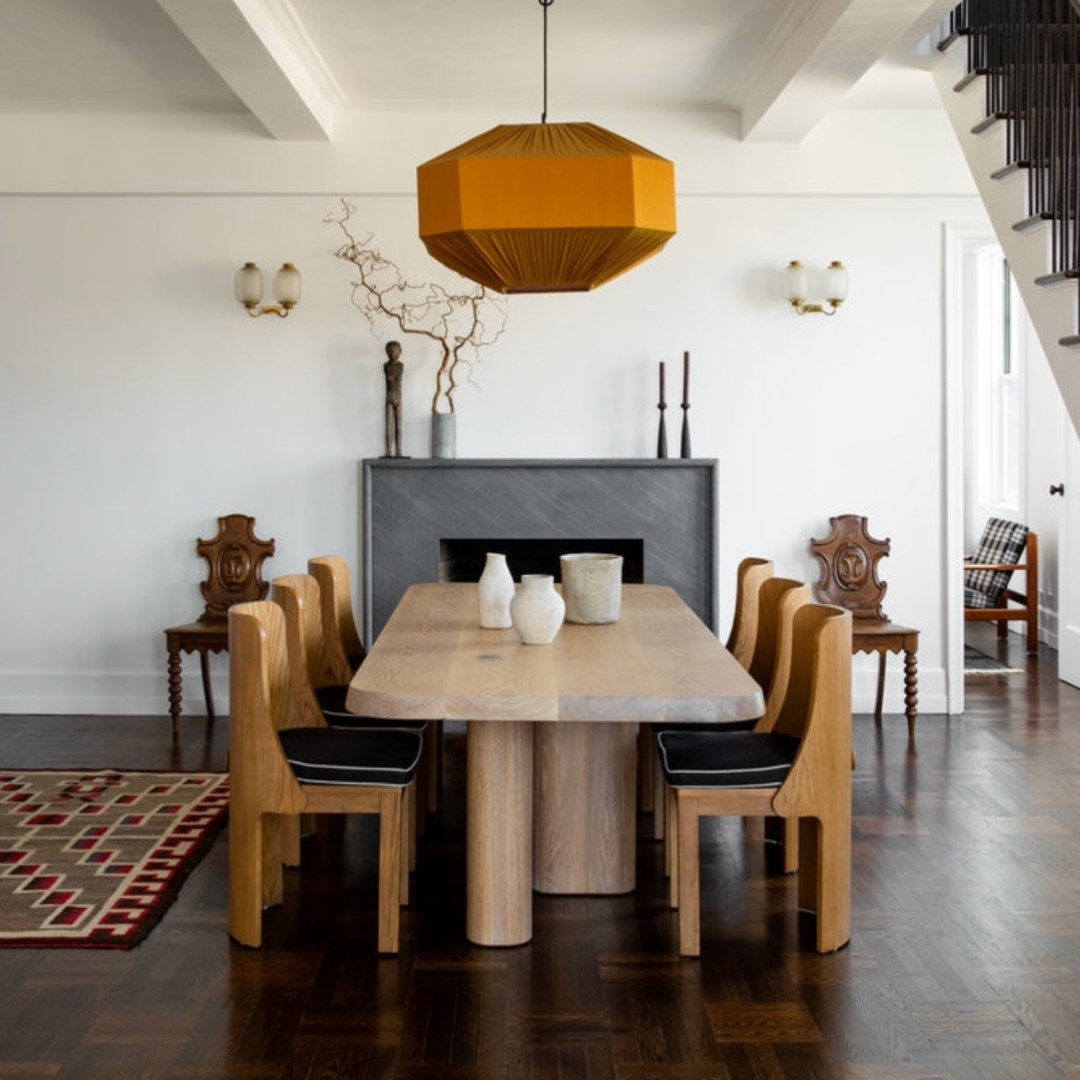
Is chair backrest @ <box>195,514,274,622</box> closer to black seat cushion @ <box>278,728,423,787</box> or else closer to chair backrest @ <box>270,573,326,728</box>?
chair backrest @ <box>270,573,326,728</box>

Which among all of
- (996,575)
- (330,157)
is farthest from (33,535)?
(996,575)

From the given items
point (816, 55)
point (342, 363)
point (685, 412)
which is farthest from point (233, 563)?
point (816, 55)

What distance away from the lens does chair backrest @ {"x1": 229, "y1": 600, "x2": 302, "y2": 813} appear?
3445 millimetres

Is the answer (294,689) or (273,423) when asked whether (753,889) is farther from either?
(273,423)

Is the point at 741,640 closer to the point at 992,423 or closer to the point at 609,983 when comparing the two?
the point at 609,983

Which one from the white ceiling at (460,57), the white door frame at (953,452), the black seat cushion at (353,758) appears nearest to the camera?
the black seat cushion at (353,758)

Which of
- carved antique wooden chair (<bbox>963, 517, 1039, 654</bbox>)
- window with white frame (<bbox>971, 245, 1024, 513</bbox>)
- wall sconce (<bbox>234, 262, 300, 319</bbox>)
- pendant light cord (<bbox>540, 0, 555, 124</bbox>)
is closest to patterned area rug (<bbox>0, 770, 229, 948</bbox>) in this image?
wall sconce (<bbox>234, 262, 300, 319</bbox>)

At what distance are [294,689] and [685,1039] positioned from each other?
5.28 feet

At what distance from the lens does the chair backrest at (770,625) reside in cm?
416

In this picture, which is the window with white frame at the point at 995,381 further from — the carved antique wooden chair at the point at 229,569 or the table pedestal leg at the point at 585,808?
the table pedestal leg at the point at 585,808

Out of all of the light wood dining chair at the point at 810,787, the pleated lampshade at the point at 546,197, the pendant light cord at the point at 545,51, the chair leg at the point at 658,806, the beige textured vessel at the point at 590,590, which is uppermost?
the pendant light cord at the point at 545,51

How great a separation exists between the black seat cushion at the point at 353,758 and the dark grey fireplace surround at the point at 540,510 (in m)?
2.74

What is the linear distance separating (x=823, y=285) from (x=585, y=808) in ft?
11.4

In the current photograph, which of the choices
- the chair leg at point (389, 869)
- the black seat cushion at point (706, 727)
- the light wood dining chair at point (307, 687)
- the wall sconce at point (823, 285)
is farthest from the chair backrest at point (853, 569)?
the chair leg at point (389, 869)
